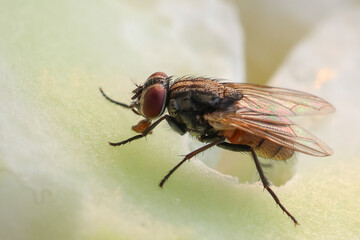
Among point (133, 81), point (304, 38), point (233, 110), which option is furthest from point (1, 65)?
point (304, 38)

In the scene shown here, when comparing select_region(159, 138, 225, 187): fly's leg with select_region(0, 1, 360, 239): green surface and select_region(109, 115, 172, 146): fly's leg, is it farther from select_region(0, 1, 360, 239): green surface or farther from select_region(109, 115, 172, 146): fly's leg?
select_region(109, 115, 172, 146): fly's leg

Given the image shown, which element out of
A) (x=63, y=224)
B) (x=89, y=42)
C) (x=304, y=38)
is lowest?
(x=63, y=224)

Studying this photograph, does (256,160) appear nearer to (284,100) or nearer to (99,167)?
(284,100)

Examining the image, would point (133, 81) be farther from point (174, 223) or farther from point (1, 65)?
point (174, 223)

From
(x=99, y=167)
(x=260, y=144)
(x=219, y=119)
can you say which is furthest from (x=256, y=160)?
(x=99, y=167)

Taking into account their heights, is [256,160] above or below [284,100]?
below

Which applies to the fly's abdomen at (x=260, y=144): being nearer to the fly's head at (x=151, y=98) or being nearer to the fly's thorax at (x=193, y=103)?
the fly's thorax at (x=193, y=103)

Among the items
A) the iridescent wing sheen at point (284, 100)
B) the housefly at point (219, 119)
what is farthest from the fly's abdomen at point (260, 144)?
the iridescent wing sheen at point (284, 100)
